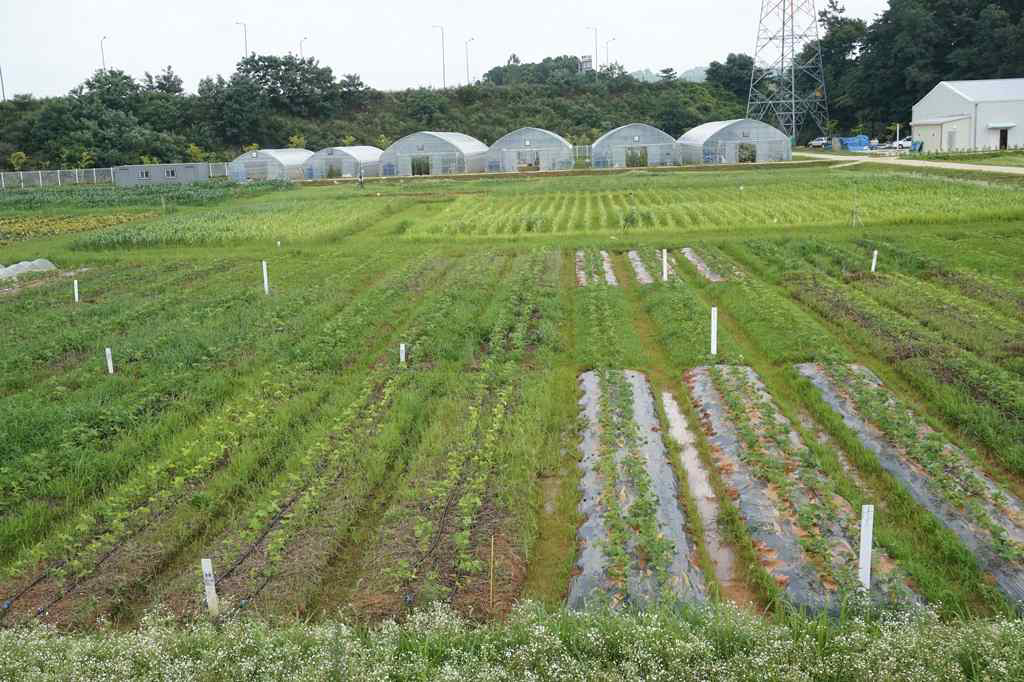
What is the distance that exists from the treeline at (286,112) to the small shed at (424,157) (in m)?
18.5

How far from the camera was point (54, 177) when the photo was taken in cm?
6125

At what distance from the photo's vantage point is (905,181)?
113 feet

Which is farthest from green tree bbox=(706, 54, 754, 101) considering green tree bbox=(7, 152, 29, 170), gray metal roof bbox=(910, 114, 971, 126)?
green tree bbox=(7, 152, 29, 170)

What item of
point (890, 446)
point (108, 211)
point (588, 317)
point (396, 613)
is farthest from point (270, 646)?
point (108, 211)

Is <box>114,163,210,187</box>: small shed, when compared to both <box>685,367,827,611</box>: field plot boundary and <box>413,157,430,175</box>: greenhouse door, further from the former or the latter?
<box>685,367,827,611</box>: field plot boundary

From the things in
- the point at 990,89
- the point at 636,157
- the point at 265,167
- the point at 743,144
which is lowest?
the point at 636,157

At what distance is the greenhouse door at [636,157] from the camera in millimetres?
54625

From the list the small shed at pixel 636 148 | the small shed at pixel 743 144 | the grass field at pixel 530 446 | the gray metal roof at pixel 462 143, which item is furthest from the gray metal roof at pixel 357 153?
the grass field at pixel 530 446

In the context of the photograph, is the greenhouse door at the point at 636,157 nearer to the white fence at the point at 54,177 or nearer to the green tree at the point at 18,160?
the white fence at the point at 54,177

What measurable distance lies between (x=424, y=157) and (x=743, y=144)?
20736 mm

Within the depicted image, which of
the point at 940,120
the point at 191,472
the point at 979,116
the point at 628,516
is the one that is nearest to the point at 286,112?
the point at 940,120

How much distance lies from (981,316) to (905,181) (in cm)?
2276

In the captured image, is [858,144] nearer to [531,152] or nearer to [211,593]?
[531,152]

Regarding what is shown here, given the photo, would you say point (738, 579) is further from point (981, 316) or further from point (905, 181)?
point (905, 181)
